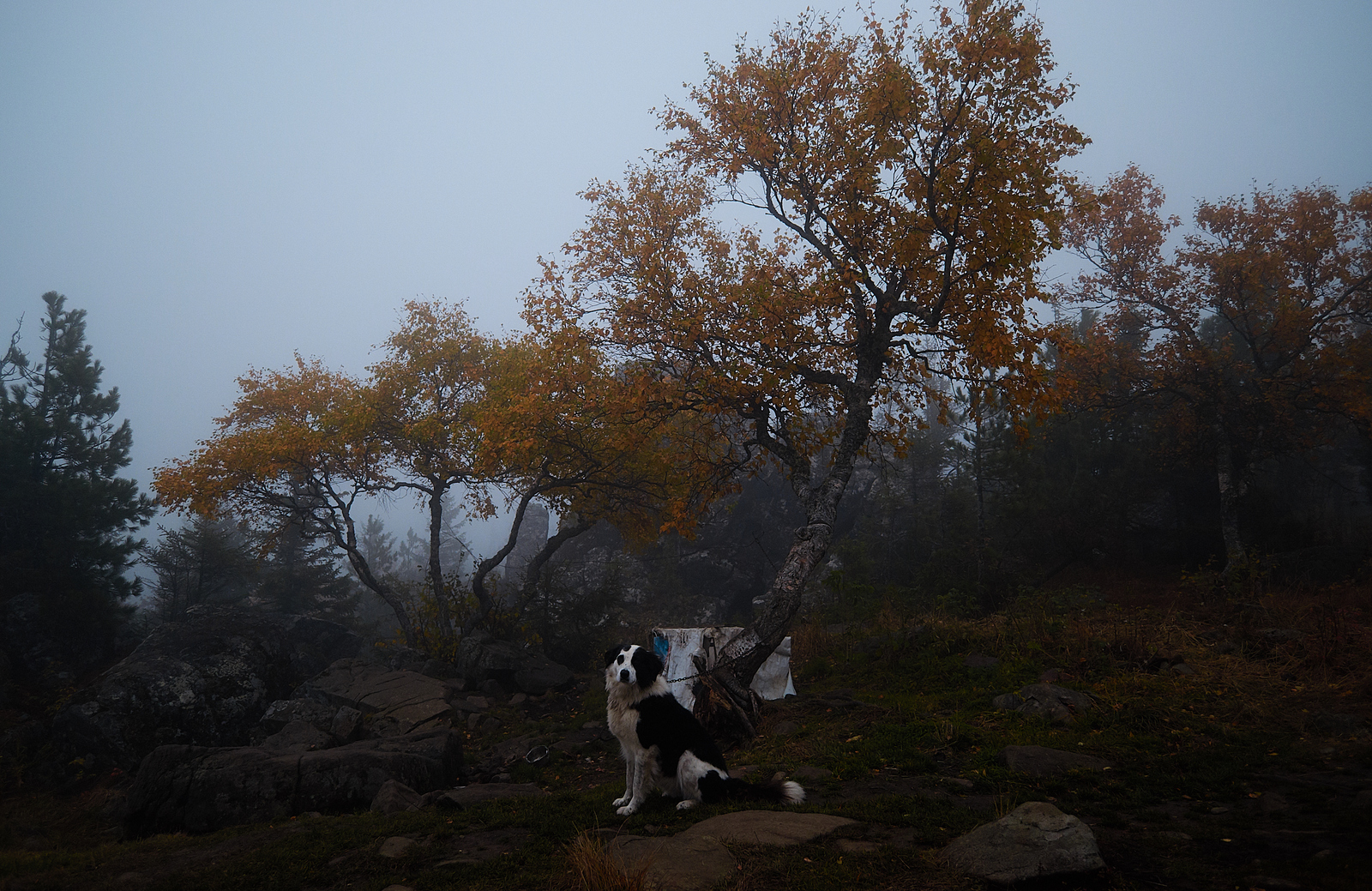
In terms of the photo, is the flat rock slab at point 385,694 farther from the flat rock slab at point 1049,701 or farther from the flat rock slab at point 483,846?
the flat rock slab at point 1049,701

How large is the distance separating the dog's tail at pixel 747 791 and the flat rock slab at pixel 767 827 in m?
0.39

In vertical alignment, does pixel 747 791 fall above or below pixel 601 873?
below

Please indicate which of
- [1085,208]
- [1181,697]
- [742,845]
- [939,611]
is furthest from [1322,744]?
[939,611]

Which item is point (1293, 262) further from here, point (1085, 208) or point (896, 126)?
point (896, 126)

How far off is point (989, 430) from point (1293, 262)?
10.6 m

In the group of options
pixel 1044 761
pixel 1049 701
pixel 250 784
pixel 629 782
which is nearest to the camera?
pixel 629 782

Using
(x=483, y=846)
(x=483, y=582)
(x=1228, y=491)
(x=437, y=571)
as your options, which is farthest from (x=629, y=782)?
(x=1228, y=491)

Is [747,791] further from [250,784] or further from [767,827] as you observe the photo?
[250,784]

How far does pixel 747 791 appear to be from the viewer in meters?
5.98

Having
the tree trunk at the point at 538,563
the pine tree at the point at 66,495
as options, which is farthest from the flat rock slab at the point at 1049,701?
the pine tree at the point at 66,495

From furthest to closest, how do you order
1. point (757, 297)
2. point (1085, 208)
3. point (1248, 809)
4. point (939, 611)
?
point (939, 611) < point (757, 297) < point (1085, 208) < point (1248, 809)

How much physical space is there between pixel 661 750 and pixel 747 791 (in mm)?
855

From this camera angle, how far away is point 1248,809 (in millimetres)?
5184

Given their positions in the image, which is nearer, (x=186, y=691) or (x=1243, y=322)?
(x=186, y=691)
